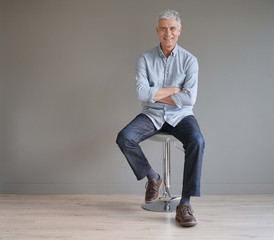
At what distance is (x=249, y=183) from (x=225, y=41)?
4.62 feet

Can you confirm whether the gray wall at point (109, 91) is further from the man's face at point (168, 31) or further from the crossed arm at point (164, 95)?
the crossed arm at point (164, 95)

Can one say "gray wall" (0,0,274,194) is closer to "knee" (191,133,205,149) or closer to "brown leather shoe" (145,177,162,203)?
"brown leather shoe" (145,177,162,203)

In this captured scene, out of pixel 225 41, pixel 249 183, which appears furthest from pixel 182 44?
pixel 249 183

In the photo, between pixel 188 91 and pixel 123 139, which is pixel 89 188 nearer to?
pixel 123 139

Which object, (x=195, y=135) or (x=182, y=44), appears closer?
(x=195, y=135)

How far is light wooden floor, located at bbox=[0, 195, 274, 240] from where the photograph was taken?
2.52m

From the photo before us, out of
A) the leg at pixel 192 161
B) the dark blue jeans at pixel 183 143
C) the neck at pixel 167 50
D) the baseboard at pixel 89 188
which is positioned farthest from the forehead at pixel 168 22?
the baseboard at pixel 89 188

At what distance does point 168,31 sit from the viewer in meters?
3.15


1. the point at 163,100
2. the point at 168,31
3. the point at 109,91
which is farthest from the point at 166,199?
the point at 168,31

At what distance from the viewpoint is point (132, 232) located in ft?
8.41

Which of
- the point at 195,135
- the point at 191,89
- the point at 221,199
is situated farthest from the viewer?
the point at 221,199

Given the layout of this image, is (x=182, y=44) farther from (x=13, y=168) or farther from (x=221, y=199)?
(x=13, y=168)

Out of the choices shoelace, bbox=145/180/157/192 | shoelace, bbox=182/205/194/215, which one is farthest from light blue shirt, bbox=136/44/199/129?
shoelace, bbox=182/205/194/215

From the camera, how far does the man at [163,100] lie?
302 cm
